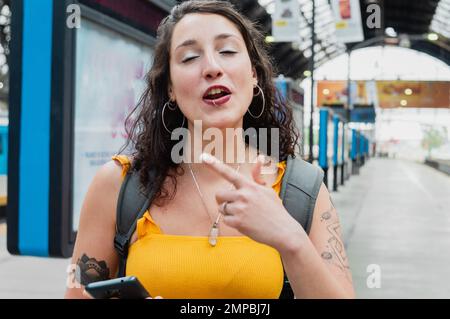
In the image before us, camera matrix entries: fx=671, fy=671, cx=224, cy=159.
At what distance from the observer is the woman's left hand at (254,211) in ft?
4.40

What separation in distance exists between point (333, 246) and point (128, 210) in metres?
0.52

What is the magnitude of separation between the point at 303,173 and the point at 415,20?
54947 mm

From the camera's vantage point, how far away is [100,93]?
10.1ft

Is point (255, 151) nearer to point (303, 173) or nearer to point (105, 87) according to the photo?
point (303, 173)

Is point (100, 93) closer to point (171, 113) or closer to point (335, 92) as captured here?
point (171, 113)

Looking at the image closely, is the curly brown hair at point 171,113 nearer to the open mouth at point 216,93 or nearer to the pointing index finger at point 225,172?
the open mouth at point 216,93

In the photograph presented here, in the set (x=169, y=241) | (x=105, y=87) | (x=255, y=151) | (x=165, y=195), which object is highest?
(x=105, y=87)

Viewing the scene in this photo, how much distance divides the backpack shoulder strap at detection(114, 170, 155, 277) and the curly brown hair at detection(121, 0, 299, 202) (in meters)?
0.03

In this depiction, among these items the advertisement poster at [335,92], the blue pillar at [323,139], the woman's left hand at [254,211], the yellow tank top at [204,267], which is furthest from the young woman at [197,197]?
the advertisement poster at [335,92]

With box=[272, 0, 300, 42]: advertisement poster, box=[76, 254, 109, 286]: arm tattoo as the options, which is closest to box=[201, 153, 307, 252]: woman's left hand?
box=[76, 254, 109, 286]: arm tattoo

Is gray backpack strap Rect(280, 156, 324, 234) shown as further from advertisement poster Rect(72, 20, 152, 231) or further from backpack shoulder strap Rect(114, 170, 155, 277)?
advertisement poster Rect(72, 20, 152, 231)
